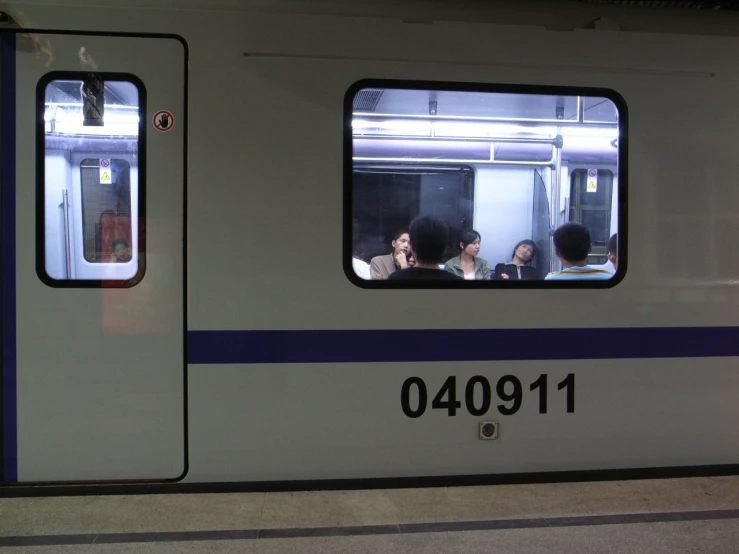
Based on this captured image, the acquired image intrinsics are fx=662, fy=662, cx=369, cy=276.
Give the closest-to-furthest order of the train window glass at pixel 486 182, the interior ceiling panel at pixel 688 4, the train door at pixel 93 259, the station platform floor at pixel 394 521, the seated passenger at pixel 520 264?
the station platform floor at pixel 394 521 < the train door at pixel 93 259 < the train window glass at pixel 486 182 < the seated passenger at pixel 520 264 < the interior ceiling panel at pixel 688 4

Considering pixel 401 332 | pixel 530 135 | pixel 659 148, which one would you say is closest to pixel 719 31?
pixel 659 148

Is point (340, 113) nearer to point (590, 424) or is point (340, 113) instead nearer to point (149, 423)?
point (149, 423)

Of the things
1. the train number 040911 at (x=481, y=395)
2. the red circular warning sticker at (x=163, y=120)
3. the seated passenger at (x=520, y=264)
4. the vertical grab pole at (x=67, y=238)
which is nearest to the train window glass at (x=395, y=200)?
the seated passenger at (x=520, y=264)

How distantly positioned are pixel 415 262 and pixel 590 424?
1.28 metres

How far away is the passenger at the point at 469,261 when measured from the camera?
3.42 m

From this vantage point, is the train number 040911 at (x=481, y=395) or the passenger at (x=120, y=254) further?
the train number 040911 at (x=481, y=395)

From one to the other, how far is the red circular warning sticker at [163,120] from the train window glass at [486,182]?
2.84ft

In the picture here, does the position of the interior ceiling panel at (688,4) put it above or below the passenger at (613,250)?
above

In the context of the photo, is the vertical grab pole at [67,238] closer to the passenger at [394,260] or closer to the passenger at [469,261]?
the passenger at [394,260]

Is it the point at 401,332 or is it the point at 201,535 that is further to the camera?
the point at 401,332

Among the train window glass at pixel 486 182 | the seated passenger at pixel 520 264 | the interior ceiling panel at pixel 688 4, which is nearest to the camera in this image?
the train window glass at pixel 486 182

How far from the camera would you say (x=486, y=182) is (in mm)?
3439

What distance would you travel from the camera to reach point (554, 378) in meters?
3.49

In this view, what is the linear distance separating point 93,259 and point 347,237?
49.3 inches
